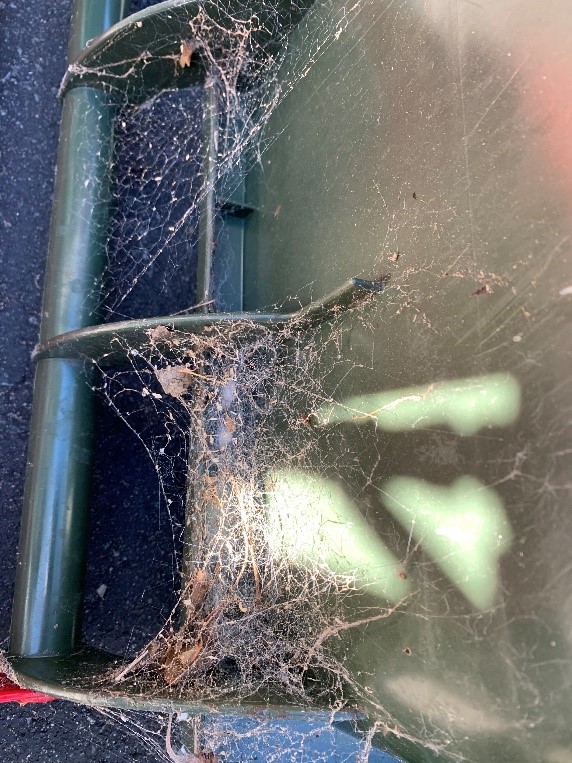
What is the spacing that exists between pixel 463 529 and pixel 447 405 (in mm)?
168

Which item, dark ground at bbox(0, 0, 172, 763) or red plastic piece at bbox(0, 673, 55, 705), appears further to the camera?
dark ground at bbox(0, 0, 172, 763)

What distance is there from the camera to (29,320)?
163 centimetres

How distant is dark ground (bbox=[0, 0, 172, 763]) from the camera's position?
59.6 inches

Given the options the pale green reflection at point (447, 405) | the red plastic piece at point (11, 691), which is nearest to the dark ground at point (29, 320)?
the red plastic piece at point (11, 691)

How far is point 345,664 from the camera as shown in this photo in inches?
41.2

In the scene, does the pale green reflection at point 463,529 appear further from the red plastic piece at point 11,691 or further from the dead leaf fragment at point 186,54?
the dead leaf fragment at point 186,54

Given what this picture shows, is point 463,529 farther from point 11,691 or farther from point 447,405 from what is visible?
point 11,691

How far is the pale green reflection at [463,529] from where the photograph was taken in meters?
0.79

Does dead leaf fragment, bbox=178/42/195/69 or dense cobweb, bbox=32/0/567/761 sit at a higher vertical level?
dead leaf fragment, bbox=178/42/195/69

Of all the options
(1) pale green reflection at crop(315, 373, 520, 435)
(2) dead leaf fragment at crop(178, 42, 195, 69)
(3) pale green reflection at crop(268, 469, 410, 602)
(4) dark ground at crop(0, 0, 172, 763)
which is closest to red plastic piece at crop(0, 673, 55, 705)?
(4) dark ground at crop(0, 0, 172, 763)

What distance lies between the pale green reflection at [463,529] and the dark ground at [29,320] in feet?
3.01

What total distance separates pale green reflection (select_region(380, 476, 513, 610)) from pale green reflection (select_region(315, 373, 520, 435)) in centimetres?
8

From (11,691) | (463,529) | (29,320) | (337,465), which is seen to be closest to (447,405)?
(463,529)

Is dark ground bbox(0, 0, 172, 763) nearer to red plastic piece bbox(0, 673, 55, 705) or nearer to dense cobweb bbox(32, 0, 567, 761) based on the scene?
dense cobweb bbox(32, 0, 567, 761)
